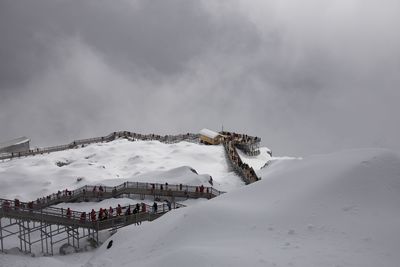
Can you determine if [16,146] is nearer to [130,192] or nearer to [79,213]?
[130,192]

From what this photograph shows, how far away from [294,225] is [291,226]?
0.18 m

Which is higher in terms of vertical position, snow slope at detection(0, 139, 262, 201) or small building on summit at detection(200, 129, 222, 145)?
small building on summit at detection(200, 129, 222, 145)

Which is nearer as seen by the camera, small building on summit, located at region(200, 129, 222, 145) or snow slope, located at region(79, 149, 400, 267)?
snow slope, located at region(79, 149, 400, 267)

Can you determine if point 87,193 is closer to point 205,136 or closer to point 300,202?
point 300,202

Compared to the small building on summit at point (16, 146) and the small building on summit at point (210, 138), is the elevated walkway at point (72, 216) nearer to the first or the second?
the small building on summit at point (210, 138)

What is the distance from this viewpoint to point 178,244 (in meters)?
23.1

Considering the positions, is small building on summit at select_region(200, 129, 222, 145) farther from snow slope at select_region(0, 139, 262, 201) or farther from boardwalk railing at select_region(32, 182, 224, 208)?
boardwalk railing at select_region(32, 182, 224, 208)

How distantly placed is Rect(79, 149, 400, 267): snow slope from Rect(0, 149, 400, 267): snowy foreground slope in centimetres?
5

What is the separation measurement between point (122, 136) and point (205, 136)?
60.2ft

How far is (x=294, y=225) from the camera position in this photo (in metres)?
22.4

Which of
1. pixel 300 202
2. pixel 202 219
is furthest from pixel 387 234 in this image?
pixel 202 219

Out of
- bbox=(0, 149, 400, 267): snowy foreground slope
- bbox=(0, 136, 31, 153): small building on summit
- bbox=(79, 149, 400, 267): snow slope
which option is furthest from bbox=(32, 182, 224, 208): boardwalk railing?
bbox=(0, 136, 31, 153): small building on summit

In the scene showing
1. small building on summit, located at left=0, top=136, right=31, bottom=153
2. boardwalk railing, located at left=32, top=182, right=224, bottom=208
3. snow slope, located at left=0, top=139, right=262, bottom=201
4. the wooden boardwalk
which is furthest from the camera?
small building on summit, located at left=0, top=136, right=31, bottom=153

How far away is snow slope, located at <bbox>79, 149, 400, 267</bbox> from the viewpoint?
19359mm
